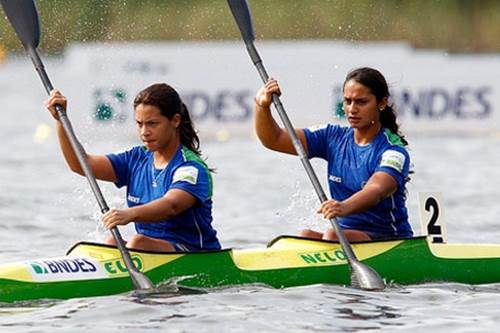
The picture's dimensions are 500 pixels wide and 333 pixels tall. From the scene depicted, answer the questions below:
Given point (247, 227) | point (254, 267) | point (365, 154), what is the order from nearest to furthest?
point (254, 267)
point (365, 154)
point (247, 227)

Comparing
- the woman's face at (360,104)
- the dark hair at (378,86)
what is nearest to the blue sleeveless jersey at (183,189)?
the woman's face at (360,104)

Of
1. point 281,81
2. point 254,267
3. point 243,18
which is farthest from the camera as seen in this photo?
point 281,81

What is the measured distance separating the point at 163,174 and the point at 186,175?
0.54 feet

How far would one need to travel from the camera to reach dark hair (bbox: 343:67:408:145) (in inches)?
363

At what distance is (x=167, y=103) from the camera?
874cm

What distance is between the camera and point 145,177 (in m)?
8.93

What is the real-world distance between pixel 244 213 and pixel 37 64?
506cm

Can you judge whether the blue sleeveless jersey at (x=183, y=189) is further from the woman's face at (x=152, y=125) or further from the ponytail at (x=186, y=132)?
the woman's face at (x=152, y=125)

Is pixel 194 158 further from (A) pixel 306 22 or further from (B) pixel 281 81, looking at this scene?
(A) pixel 306 22

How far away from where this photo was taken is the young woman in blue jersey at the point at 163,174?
28.5ft

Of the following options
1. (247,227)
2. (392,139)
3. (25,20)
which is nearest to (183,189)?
(392,139)

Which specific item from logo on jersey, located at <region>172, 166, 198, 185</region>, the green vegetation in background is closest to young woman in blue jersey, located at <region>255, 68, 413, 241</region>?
logo on jersey, located at <region>172, 166, 198, 185</region>

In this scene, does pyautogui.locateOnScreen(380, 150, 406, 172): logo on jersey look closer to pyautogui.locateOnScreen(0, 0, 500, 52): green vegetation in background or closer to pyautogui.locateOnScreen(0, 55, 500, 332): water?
pyautogui.locateOnScreen(0, 55, 500, 332): water

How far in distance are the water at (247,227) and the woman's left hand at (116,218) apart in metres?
0.40
